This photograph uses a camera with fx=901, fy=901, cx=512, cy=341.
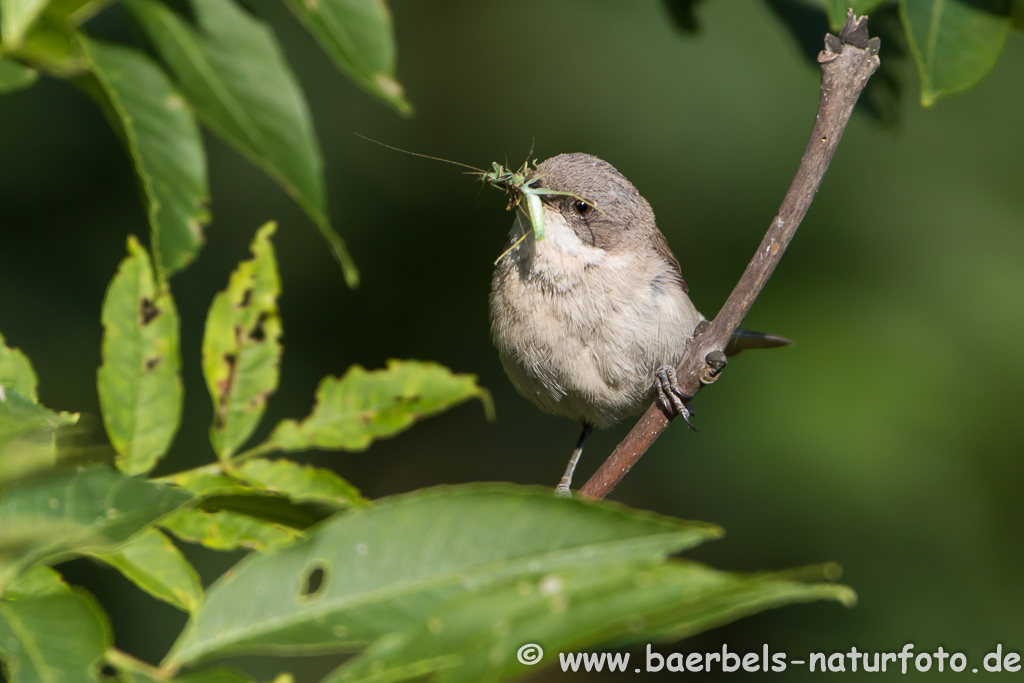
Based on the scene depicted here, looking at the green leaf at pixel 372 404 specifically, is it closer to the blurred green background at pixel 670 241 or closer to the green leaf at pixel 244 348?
the green leaf at pixel 244 348

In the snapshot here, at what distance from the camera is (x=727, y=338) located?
6.24 ft

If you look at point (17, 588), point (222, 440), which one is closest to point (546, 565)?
point (17, 588)

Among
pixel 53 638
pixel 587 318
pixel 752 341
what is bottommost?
pixel 53 638

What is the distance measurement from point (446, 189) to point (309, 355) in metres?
1.28

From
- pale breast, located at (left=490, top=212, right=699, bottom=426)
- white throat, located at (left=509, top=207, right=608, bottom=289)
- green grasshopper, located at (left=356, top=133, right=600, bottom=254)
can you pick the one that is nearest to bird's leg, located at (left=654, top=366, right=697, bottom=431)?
pale breast, located at (left=490, top=212, right=699, bottom=426)

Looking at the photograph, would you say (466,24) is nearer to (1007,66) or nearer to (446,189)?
(446,189)

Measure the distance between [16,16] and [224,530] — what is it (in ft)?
2.19

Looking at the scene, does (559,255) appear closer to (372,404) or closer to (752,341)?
(752,341)

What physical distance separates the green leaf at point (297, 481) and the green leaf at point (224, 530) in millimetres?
158

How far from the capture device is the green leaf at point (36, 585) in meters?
0.99

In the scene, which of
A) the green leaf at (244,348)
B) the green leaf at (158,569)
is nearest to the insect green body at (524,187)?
the green leaf at (244,348)

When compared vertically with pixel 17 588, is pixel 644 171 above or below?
above

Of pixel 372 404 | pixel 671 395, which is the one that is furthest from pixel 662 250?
pixel 372 404

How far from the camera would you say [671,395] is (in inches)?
106
